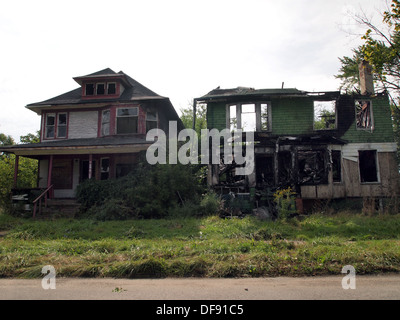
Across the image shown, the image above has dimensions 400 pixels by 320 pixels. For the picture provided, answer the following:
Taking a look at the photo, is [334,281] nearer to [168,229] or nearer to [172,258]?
[172,258]

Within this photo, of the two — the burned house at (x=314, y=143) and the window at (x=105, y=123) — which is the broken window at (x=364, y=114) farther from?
the window at (x=105, y=123)

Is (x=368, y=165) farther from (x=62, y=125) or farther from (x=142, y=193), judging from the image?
(x=62, y=125)

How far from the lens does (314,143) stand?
1554cm

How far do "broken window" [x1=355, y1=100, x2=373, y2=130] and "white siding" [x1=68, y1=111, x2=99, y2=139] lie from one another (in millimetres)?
17624

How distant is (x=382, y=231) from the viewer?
341 inches

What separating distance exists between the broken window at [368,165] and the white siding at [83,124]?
1791 centimetres

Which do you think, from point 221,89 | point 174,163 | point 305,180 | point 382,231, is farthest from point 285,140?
point 382,231

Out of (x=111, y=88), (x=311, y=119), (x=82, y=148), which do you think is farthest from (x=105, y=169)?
(x=311, y=119)

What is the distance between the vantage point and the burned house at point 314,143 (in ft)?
50.8

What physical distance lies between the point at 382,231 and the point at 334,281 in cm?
521

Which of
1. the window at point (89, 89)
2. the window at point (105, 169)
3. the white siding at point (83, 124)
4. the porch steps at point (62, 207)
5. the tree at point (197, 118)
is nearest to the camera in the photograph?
the porch steps at point (62, 207)

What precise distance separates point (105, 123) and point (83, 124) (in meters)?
1.67

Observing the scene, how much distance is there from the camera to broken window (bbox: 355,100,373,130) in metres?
16.5

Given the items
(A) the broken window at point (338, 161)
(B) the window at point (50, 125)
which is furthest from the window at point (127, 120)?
(A) the broken window at point (338, 161)
